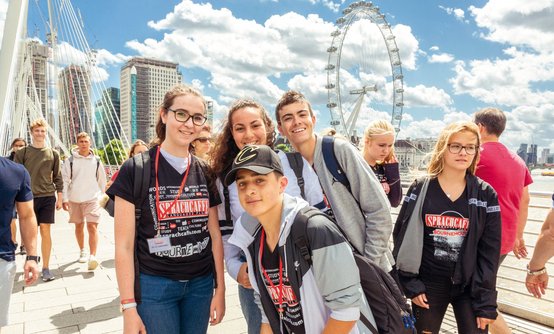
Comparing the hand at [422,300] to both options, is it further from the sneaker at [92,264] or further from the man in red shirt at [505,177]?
the sneaker at [92,264]

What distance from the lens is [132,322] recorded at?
5.71 feet

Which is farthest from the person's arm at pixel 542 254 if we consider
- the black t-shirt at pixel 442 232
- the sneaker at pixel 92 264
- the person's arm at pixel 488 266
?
the sneaker at pixel 92 264

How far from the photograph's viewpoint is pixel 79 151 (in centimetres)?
552

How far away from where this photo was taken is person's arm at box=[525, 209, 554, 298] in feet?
6.88

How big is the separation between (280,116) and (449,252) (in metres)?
1.37

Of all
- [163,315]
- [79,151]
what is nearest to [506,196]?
[163,315]

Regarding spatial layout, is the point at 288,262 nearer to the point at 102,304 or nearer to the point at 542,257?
the point at 542,257

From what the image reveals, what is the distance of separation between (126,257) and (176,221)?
0.95 feet

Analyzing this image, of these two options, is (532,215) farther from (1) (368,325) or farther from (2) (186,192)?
(2) (186,192)

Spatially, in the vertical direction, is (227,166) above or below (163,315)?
above

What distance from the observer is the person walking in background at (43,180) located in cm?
470

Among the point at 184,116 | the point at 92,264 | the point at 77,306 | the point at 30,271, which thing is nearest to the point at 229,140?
the point at 184,116

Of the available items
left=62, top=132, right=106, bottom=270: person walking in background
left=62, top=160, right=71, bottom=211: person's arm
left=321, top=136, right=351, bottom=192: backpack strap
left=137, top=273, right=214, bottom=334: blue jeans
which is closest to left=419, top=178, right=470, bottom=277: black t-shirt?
left=321, top=136, right=351, bottom=192: backpack strap

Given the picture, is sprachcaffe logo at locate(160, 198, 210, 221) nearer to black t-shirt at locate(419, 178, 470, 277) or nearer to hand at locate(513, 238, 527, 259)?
black t-shirt at locate(419, 178, 470, 277)
